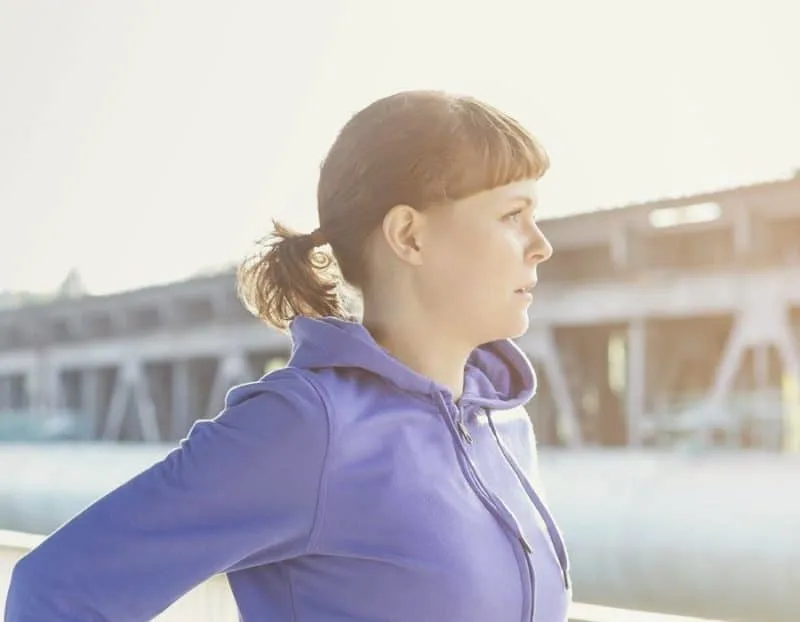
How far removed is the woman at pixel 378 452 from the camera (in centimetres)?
89

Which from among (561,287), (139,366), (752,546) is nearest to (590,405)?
(561,287)

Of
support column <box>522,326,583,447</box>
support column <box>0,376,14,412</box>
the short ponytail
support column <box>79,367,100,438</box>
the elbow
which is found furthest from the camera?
support column <box>0,376,14,412</box>

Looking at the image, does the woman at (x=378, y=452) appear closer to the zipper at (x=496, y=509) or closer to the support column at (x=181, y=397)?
the zipper at (x=496, y=509)

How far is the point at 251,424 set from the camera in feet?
2.97

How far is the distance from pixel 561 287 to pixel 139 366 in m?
12.8

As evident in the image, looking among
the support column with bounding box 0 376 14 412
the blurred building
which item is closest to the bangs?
the blurred building

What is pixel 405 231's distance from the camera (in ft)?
3.31

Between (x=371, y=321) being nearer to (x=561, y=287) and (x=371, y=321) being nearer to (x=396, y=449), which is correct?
(x=396, y=449)

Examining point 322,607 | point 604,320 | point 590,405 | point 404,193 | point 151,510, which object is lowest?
point 590,405

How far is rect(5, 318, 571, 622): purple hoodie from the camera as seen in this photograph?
889 millimetres

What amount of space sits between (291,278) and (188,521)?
0.99 ft

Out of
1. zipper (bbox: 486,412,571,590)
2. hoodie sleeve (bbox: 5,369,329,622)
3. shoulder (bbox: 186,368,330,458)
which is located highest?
shoulder (bbox: 186,368,330,458)

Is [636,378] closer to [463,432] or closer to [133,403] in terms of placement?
[133,403]

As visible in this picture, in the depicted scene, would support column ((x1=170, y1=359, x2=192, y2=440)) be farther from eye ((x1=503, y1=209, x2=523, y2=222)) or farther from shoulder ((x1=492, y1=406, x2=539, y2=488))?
eye ((x1=503, y1=209, x2=523, y2=222))
